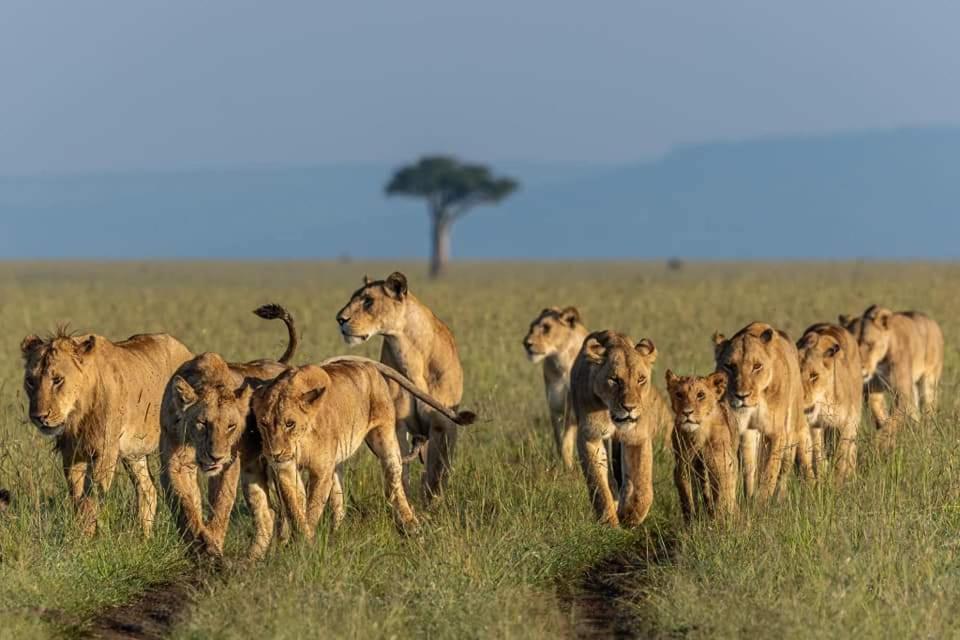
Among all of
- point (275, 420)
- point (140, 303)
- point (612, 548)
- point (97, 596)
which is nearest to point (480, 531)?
point (612, 548)

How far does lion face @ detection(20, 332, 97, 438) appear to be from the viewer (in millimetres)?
7855

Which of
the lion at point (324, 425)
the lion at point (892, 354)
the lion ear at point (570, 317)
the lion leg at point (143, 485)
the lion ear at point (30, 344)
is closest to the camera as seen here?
the lion at point (324, 425)

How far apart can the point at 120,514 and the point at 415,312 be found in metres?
2.24

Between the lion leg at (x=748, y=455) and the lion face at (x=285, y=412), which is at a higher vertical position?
the lion face at (x=285, y=412)

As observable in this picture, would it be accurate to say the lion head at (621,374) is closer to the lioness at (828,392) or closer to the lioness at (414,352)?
the lioness at (414,352)

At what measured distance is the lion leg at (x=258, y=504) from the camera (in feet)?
25.2

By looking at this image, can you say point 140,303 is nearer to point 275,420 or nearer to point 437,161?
point 275,420

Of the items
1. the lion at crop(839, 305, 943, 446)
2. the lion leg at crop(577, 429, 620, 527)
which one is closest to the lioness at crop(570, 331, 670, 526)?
the lion leg at crop(577, 429, 620, 527)

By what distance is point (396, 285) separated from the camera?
9.75 m

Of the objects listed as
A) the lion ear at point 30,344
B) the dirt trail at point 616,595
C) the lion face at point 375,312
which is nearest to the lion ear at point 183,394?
the lion ear at point 30,344

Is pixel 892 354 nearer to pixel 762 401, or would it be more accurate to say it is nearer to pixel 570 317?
pixel 570 317

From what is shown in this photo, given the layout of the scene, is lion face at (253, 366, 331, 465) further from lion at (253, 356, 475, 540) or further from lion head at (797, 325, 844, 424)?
lion head at (797, 325, 844, 424)

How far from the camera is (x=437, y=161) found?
76.2m

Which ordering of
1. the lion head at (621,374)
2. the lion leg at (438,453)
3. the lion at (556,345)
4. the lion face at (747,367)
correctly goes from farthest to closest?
the lion at (556,345) → the lion leg at (438,453) → the lion face at (747,367) → the lion head at (621,374)
